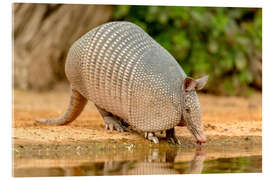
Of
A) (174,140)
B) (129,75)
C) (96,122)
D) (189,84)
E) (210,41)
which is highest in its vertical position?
(210,41)

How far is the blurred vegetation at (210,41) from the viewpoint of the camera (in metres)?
12.0

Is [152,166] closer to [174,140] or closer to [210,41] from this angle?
[174,140]

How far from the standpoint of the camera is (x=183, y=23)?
495 inches

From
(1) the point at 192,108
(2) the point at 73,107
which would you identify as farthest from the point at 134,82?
(2) the point at 73,107

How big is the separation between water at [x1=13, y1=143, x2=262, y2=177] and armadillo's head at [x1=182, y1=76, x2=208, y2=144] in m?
0.28

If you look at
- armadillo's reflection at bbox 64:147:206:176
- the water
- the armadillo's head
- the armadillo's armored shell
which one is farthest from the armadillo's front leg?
armadillo's reflection at bbox 64:147:206:176

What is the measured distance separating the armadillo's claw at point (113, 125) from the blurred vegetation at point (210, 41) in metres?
3.82

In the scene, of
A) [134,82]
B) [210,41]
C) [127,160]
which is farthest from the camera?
[210,41]

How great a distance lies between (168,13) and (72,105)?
455 centimetres

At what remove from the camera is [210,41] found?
41.5 feet

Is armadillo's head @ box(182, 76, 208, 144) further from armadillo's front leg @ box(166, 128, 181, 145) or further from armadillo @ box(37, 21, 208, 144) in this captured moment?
armadillo's front leg @ box(166, 128, 181, 145)

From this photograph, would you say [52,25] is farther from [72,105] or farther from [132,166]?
[132,166]

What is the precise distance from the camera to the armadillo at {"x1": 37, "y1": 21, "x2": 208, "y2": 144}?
23.6 ft

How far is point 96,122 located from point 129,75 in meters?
2.23
